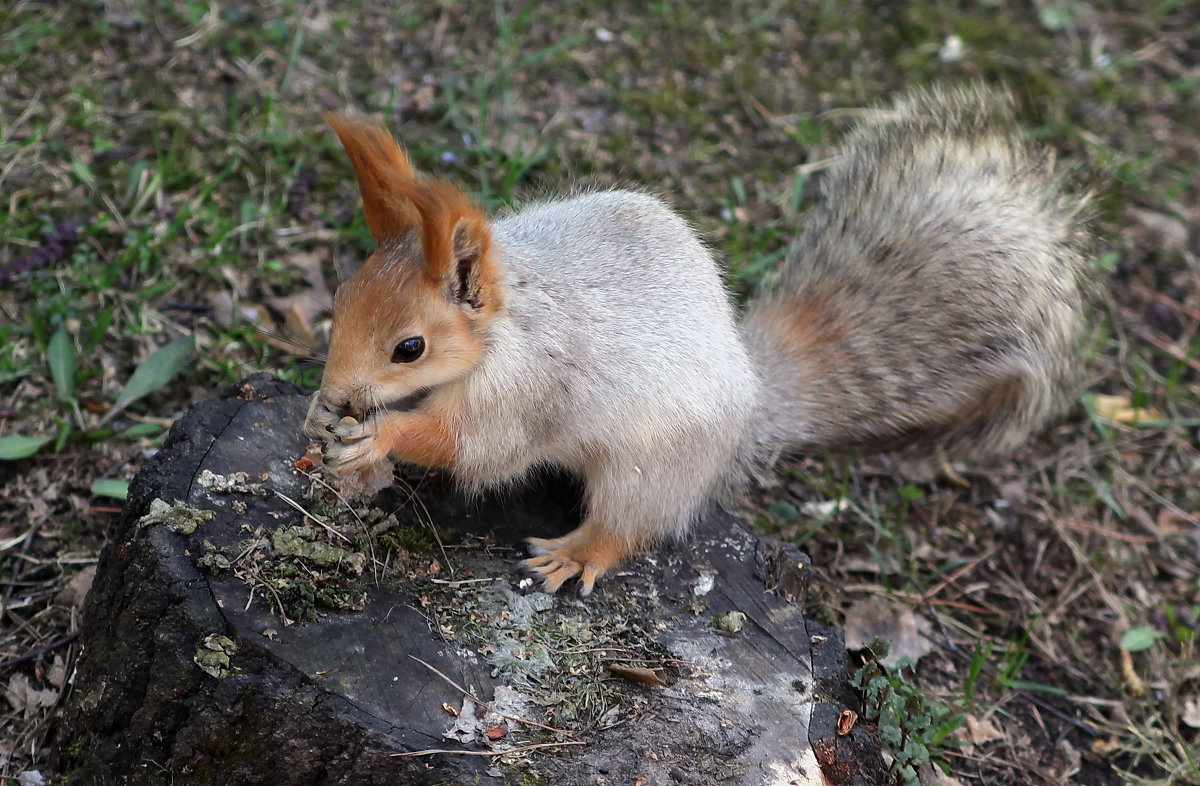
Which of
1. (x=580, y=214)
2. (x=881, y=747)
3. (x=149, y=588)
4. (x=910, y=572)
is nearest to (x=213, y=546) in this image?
(x=149, y=588)

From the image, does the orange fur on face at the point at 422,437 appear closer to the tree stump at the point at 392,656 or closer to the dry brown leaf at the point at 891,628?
the tree stump at the point at 392,656

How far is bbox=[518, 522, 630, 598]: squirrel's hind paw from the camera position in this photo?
223cm

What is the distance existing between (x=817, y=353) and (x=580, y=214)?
2.25 feet

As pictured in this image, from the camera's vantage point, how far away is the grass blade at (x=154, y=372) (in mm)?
2818

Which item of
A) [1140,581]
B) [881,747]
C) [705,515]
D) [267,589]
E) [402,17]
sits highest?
[402,17]

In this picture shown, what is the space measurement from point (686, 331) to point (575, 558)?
0.56 m

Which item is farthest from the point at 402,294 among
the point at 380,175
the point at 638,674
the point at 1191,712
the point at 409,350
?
the point at 1191,712

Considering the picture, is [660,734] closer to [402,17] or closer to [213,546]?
[213,546]

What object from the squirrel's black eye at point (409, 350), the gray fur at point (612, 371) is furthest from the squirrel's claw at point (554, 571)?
the squirrel's black eye at point (409, 350)

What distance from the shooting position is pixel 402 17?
4012 millimetres

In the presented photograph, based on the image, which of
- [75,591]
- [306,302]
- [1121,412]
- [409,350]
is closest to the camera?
[409,350]

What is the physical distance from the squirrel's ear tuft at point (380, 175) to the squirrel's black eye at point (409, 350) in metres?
0.24

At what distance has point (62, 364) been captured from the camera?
2803 millimetres

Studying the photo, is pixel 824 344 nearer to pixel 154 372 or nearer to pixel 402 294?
pixel 402 294
